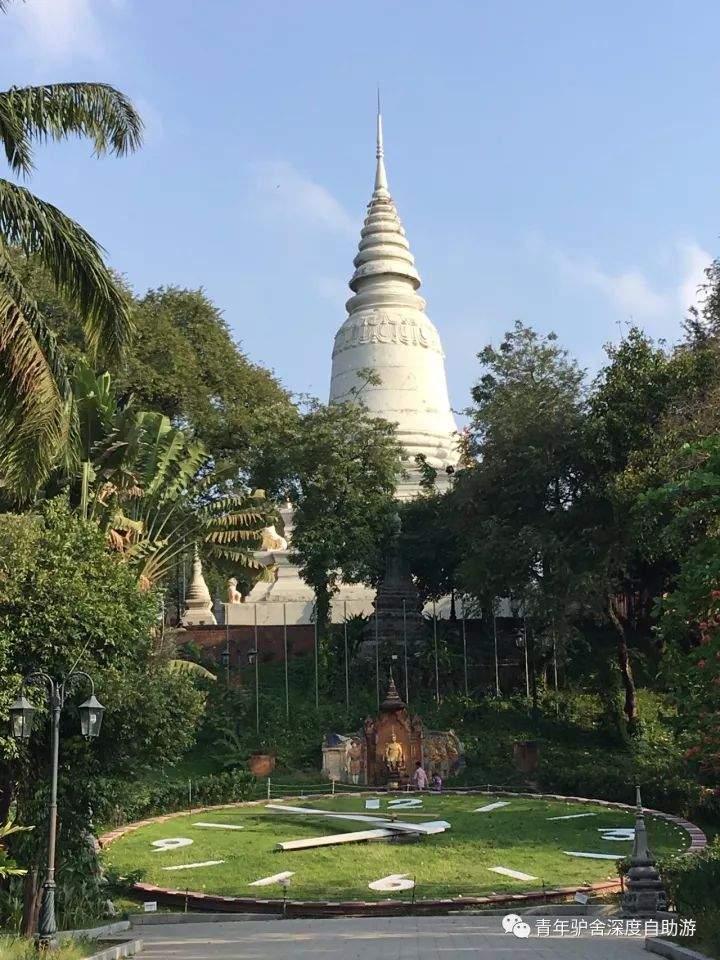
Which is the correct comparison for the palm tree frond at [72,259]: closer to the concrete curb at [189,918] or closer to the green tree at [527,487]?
the concrete curb at [189,918]

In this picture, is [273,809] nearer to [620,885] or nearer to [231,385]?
[620,885]

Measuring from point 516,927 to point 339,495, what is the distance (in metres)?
20.4

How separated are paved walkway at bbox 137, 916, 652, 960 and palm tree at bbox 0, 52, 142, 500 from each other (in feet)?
17.3

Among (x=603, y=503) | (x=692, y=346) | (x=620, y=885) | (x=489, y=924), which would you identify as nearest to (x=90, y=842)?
(x=489, y=924)

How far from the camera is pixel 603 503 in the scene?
1065 inches

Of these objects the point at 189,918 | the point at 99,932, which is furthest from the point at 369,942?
the point at 189,918

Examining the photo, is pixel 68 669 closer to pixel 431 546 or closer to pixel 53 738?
pixel 53 738

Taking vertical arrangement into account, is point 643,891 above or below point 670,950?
above

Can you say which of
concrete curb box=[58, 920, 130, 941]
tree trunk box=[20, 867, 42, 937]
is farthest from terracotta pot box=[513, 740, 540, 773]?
tree trunk box=[20, 867, 42, 937]

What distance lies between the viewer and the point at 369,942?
11.6 meters

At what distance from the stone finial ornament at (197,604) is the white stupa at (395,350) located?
8.93 metres

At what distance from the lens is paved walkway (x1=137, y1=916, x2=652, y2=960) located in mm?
10617

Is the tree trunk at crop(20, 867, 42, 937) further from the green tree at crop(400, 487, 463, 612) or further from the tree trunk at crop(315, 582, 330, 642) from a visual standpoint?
the green tree at crop(400, 487, 463, 612)

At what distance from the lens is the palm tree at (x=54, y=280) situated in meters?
11.0
